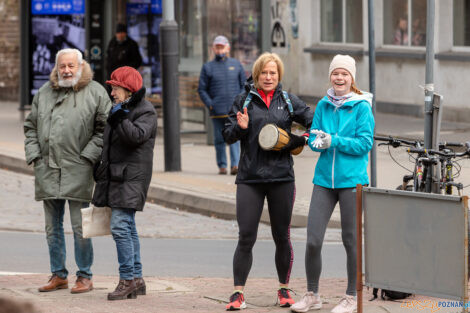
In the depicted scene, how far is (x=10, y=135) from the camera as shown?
19.3 meters

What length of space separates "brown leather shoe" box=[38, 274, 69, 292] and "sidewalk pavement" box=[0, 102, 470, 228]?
13.2ft

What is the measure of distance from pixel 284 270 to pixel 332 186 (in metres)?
0.76

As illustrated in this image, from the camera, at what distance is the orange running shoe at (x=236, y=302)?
7062mm

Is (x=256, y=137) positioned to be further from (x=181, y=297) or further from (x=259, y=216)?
(x=181, y=297)

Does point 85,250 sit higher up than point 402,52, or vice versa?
point 402,52

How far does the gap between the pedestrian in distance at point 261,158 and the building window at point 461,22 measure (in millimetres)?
13567

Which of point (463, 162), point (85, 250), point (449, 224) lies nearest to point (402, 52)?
point (463, 162)

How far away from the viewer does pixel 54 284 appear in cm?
782

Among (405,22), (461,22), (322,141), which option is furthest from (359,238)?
(405,22)

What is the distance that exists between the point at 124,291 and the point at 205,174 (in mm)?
7022

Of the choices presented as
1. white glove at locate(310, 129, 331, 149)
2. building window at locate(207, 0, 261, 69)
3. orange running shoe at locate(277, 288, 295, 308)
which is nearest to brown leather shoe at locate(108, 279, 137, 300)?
orange running shoe at locate(277, 288, 295, 308)

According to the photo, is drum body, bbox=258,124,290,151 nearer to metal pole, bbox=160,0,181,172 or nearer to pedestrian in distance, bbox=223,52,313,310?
pedestrian in distance, bbox=223,52,313,310

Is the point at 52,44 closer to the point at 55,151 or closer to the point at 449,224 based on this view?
the point at 55,151

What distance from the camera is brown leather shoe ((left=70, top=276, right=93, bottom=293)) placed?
7.70 m
